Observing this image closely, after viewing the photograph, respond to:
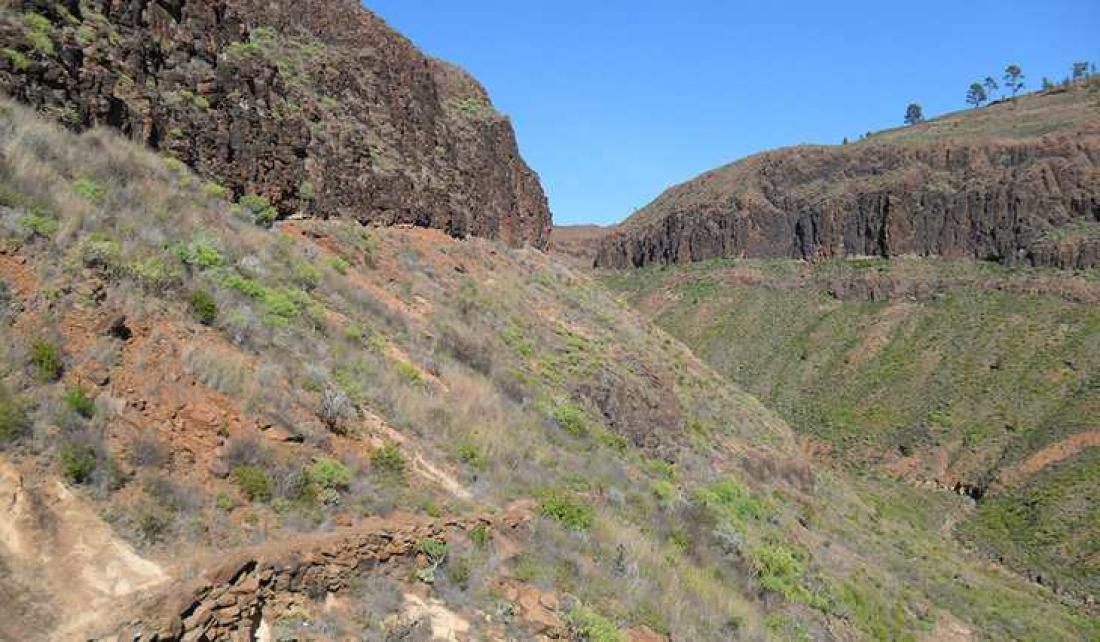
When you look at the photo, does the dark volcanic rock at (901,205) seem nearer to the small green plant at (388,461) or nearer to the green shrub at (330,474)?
the small green plant at (388,461)

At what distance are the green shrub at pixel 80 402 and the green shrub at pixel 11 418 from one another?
0.37 metres

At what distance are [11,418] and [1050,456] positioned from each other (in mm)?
47310

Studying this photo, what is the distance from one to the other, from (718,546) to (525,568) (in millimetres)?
7164

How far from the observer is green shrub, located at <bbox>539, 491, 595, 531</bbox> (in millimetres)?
10234

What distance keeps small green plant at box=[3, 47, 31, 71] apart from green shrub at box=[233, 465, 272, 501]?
7.44 metres

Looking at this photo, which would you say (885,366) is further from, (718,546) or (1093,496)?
(718,546)

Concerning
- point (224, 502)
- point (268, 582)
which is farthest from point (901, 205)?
point (268, 582)

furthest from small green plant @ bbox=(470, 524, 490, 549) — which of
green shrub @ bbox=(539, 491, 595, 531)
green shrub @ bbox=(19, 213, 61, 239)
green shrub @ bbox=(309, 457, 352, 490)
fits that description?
green shrub @ bbox=(19, 213, 61, 239)

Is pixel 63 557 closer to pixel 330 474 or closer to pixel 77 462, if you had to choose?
pixel 77 462

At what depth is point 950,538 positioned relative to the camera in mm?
36656

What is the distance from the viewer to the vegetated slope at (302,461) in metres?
6.06

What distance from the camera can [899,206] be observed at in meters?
72.8

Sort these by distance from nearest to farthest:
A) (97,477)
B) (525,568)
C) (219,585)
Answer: (219,585), (97,477), (525,568)

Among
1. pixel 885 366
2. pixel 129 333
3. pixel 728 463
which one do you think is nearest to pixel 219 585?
pixel 129 333
